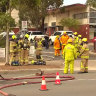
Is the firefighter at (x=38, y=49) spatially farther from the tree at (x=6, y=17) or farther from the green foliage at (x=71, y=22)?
the green foliage at (x=71, y=22)

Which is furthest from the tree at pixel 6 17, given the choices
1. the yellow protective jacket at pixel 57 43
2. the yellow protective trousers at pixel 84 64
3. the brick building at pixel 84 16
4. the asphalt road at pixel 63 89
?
the brick building at pixel 84 16

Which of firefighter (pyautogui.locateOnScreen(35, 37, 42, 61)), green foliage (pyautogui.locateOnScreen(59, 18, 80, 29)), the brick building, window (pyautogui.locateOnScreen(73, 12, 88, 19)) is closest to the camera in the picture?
firefighter (pyautogui.locateOnScreen(35, 37, 42, 61))

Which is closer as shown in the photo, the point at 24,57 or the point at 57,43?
the point at 24,57

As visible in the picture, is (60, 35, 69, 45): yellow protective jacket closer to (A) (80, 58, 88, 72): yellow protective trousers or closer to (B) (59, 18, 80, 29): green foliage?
(A) (80, 58, 88, 72): yellow protective trousers

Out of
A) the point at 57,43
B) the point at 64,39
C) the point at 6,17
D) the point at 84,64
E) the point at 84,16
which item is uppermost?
the point at 84,16

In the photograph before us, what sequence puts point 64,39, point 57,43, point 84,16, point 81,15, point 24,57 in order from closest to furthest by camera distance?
point 24,57
point 64,39
point 57,43
point 84,16
point 81,15

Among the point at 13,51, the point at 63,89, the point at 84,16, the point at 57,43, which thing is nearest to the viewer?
the point at 63,89

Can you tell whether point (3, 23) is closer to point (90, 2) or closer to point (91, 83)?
point (91, 83)

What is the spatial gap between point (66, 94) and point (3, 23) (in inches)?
290

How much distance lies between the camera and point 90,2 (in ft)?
81.9

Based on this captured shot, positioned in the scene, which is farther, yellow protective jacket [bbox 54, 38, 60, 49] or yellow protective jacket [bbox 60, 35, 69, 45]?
yellow protective jacket [bbox 54, 38, 60, 49]

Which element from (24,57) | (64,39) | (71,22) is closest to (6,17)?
(24,57)

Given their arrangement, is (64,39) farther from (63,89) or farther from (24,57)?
(63,89)

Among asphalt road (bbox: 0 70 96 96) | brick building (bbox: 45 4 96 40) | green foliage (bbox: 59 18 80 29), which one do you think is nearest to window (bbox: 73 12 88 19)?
brick building (bbox: 45 4 96 40)
